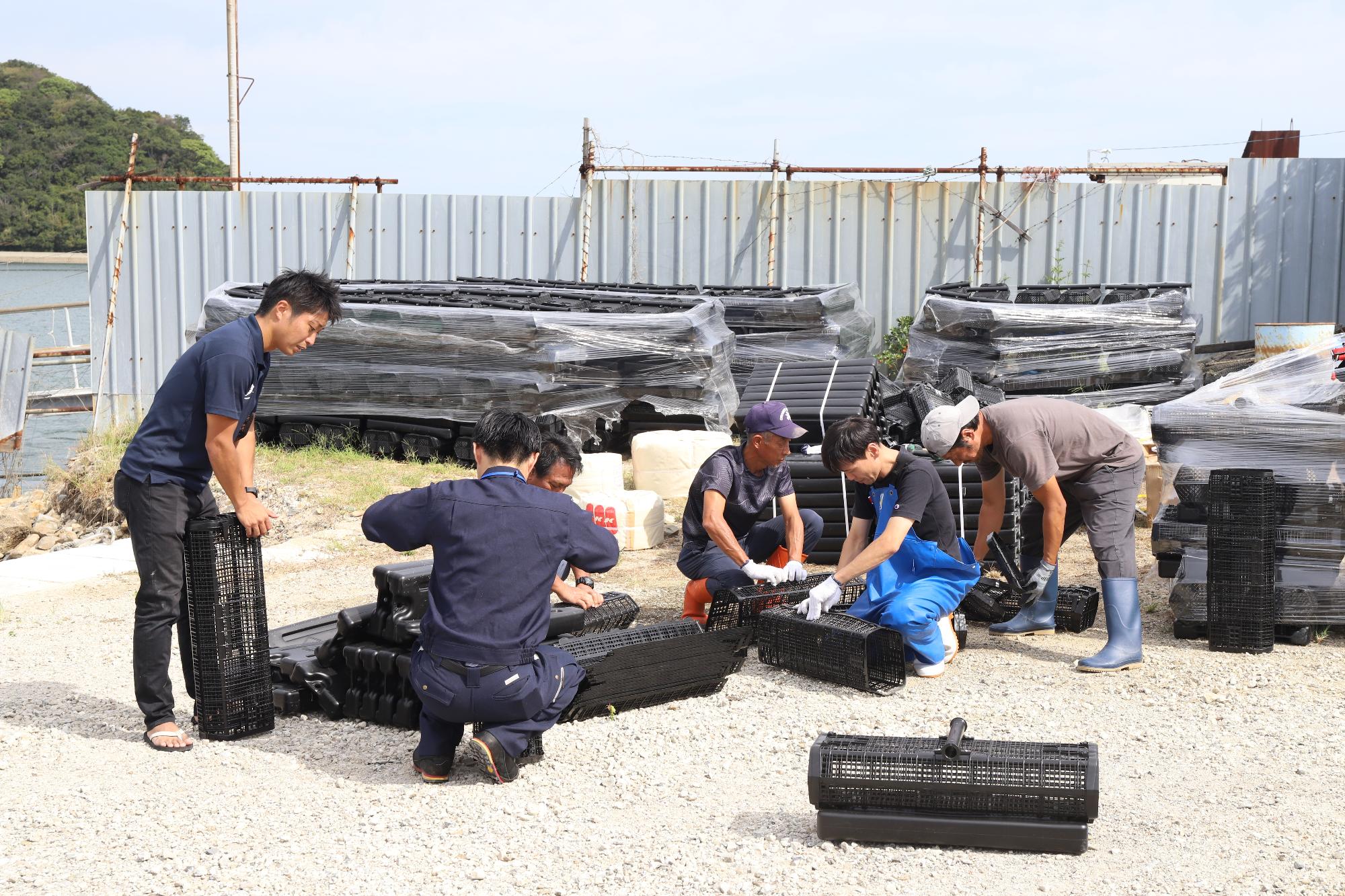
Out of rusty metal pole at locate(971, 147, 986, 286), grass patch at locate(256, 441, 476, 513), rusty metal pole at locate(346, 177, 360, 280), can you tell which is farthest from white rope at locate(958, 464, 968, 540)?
rusty metal pole at locate(346, 177, 360, 280)

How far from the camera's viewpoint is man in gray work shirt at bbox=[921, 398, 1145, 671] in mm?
5613

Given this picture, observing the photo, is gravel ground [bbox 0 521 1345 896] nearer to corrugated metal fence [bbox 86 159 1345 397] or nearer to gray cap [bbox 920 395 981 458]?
gray cap [bbox 920 395 981 458]

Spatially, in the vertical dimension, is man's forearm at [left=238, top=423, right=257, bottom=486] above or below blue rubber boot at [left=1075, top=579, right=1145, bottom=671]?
above

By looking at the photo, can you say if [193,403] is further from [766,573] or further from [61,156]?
[61,156]

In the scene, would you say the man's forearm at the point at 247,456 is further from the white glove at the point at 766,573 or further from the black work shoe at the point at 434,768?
the white glove at the point at 766,573

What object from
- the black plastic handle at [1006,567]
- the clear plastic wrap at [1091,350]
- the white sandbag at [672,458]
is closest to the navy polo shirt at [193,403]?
the black plastic handle at [1006,567]

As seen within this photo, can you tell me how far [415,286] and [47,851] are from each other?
1042 cm

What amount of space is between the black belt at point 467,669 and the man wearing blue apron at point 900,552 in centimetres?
192

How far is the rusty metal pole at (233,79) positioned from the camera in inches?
894

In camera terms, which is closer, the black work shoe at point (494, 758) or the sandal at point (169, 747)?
the black work shoe at point (494, 758)

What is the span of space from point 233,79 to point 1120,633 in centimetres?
2212

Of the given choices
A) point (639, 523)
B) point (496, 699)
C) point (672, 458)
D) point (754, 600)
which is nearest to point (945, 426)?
point (754, 600)

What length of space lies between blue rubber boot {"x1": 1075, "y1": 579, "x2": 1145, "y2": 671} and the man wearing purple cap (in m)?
1.50

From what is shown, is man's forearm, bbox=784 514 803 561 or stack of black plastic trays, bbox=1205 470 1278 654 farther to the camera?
man's forearm, bbox=784 514 803 561
